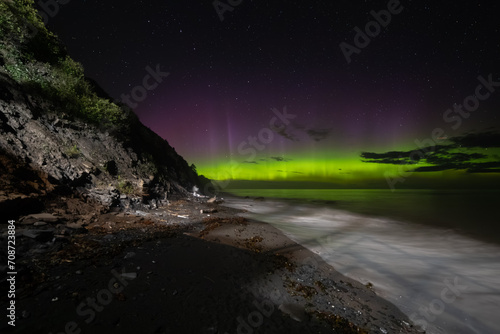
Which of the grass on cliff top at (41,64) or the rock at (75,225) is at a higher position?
the grass on cliff top at (41,64)

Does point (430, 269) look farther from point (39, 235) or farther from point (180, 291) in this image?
point (39, 235)

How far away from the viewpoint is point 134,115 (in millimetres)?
20031

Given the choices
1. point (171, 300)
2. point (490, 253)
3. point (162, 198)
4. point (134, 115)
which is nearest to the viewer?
point (171, 300)

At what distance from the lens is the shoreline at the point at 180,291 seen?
3566mm

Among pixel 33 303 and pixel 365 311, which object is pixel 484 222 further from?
pixel 33 303

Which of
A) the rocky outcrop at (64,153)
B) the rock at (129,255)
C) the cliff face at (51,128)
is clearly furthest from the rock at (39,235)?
the rocky outcrop at (64,153)

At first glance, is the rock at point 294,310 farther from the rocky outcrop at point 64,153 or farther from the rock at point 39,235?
the rocky outcrop at point 64,153

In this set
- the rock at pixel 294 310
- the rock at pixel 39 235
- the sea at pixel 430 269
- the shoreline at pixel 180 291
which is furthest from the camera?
the sea at pixel 430 269

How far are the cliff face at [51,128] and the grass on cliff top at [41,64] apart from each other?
0.11 feet

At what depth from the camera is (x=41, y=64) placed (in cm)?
1131

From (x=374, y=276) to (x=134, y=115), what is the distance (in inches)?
901

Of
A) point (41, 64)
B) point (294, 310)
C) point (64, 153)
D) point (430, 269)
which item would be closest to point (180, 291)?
point (294, 310)

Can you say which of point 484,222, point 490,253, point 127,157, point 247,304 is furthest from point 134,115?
point 484,222

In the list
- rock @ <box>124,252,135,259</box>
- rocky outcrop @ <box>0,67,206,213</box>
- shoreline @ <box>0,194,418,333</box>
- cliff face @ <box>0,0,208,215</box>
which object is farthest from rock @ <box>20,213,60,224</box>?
rock @ <box>124,252,135,259</box>
